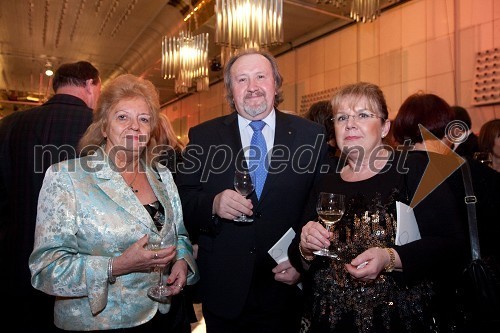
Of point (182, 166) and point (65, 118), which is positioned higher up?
point (65, 118)

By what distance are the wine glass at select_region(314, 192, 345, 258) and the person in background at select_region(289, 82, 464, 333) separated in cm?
3

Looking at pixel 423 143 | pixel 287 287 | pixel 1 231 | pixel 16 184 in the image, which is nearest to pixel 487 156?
pixel 423 143

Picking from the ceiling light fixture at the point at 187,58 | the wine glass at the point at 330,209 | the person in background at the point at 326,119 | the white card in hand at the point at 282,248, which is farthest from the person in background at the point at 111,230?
the ceiling light fixture at the point at 187,58

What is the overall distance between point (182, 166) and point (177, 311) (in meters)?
0.79

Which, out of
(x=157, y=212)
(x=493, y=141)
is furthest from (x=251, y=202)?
(x=493, y=141)

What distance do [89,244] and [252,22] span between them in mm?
2987

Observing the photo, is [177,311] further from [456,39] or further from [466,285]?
[456,39]

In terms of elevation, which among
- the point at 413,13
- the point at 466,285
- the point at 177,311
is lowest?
the point at 177,311

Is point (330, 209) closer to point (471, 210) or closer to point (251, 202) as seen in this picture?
point (251, 202)

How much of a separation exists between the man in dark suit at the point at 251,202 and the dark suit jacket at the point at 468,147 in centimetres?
120

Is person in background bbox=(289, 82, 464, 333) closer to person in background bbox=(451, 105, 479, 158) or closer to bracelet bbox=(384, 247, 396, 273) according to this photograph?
bracelet bbox=(384, 247, 396, 273)

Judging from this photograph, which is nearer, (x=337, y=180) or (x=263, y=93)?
(x=337, y=180)

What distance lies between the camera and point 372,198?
6.10ft

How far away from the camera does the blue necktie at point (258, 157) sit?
2.32 meters
